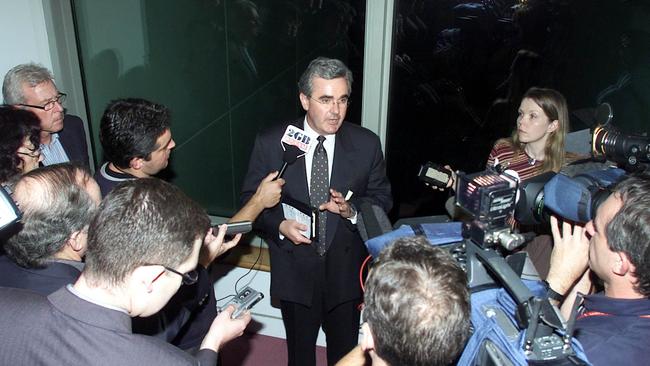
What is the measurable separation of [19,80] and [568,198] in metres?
2.31

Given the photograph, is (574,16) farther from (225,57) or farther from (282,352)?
(282,352)

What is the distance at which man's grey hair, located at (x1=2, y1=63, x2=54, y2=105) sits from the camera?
2396 millimetres

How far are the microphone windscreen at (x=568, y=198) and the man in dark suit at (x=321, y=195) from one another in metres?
0.88

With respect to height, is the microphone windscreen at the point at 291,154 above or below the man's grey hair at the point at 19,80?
below

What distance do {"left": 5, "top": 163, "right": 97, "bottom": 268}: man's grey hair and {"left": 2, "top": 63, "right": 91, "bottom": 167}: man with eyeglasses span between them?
2.74ft

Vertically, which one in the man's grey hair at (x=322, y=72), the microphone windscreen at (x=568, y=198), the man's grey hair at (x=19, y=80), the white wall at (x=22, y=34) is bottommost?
the microphone windscreen at (x=568, y=198)

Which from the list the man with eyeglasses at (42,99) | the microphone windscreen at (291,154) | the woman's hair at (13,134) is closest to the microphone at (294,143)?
the microphone windscreen at (291,154)

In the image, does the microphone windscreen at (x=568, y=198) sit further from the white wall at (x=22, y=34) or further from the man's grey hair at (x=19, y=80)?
the white wall at (x=22, y=34)

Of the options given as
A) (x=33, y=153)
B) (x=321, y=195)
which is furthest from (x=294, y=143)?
(x=33, y=153)

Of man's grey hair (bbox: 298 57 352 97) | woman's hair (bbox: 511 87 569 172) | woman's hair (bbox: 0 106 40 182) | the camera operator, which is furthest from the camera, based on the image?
woman's hair (bbox: 511 87 569 172)

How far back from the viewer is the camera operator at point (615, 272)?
53.5 inches

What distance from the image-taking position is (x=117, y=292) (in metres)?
1.29

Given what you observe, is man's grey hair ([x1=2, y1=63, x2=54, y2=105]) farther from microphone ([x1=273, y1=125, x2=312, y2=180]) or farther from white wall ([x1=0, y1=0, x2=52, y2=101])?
microphone ([x1=273, y1=125, x2=312, y2=180])

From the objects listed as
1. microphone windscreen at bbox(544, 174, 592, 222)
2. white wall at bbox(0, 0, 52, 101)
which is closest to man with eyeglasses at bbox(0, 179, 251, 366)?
microphone windscreen at bbox(544, 174, 592, 222)
